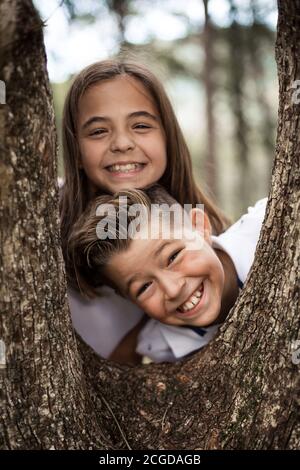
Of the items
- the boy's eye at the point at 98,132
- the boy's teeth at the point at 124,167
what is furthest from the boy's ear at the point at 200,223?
the boy's eye at the point at 98,132

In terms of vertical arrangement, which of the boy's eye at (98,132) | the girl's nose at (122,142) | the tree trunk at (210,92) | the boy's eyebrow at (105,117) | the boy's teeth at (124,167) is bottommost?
the boy's teeth at (124,167)

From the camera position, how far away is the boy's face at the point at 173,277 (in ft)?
9.37

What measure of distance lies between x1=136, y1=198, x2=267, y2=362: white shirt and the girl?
8.7 inches

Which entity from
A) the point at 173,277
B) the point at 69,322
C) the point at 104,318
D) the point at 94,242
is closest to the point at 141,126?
the point at 94,242

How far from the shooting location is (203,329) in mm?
3137

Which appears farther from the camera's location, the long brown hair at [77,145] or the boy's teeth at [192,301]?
the long brown hair at [77,145]

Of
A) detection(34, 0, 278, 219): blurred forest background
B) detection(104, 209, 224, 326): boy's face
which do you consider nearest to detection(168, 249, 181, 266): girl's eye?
detection(104, 209, 224, 326): boy's face

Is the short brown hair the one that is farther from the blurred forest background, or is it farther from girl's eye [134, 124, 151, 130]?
the blurred forest background

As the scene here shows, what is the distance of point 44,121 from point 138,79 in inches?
65.6

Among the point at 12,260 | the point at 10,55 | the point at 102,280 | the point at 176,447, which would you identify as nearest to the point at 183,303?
the point at 102,280

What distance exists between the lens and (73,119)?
3332 mm

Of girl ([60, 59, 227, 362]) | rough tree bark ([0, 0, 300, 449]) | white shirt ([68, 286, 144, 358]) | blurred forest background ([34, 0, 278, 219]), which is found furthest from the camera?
blurred forest background ([34, 0, 278, 219])

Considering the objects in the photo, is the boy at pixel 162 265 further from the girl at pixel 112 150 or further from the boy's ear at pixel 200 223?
the girl at pixel 112 150

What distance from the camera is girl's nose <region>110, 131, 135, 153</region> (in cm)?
318
